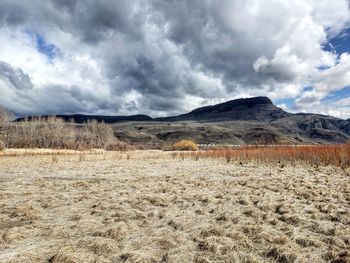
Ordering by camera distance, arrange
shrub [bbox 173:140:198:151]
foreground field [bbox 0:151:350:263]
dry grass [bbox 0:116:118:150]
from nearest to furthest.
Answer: foreground field [bbox 0:151:350:263] < shrub [bbox 173:140:198:151] < dry grass [bbox 0:116:118:150]

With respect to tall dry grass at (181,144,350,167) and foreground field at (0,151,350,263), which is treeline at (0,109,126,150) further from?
foreground field at (0,151,350,263)

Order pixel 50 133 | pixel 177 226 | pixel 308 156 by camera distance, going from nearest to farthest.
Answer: pixel 177 226 < pixel 308 156 < pixel 50 133

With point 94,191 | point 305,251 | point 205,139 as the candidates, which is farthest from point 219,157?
point 205,139

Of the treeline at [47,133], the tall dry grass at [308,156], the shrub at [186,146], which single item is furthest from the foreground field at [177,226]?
the treeline at [47,133]

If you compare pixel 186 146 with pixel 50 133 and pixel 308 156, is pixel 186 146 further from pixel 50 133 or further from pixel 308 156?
pixel 50 133

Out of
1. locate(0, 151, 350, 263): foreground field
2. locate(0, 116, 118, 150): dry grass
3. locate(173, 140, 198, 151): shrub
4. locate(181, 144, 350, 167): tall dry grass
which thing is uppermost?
locate(0, 116, 118, 150): dry grass

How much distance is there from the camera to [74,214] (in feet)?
25.2

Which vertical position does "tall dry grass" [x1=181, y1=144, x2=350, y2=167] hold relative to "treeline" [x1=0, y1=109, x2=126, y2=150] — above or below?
below

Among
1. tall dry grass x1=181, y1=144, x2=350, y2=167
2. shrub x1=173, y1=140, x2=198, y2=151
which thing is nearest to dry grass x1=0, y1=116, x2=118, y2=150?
shrub x1=173, y1=140, x2=198, y2=151

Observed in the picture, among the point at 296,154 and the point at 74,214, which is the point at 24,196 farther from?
the point at 296,154

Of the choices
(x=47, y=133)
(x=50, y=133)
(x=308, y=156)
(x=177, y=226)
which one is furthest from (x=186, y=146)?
(x=47, y=133)

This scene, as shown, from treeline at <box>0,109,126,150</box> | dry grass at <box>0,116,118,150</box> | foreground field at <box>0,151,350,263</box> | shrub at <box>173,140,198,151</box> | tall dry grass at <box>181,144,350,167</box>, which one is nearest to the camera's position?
foreground field at <box>0,151,350,263</box>

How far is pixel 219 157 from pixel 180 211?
25.3 metres

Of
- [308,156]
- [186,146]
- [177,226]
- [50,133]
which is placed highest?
[50,133]
